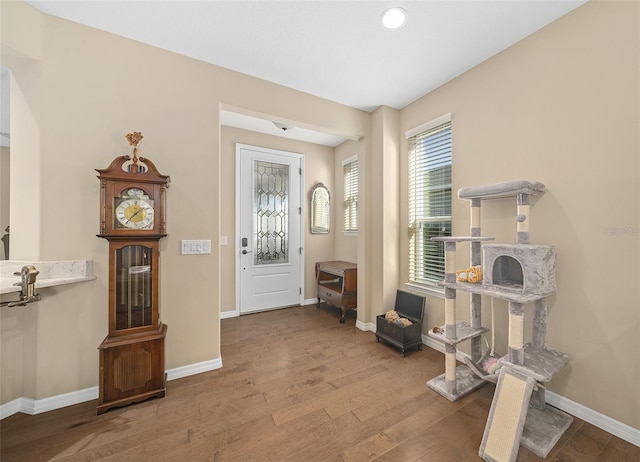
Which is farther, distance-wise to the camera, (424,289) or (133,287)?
(424,289)

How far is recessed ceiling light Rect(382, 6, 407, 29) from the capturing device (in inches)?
68.2

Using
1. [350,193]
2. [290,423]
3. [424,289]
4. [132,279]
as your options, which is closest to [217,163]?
[132,279]

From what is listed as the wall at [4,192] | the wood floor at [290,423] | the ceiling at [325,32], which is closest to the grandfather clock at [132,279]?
the wood floor at [290,423]

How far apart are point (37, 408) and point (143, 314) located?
2.90ft

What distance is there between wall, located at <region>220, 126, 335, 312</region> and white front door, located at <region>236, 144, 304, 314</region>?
9cm

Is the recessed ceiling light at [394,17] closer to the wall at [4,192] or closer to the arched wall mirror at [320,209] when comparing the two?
the arched wall mirror at [320,209]

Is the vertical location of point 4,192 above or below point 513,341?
above

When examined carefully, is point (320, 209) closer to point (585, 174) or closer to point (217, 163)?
point (217, 163)

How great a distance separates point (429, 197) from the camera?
287 cm

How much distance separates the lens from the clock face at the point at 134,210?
1.84 metres

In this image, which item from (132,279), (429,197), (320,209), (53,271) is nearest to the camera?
(53,271)

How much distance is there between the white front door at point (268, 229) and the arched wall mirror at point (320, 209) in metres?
0.25

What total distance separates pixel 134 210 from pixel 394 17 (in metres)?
2.37

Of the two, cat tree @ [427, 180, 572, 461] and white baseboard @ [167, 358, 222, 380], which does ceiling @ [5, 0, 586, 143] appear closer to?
cat tree @ [427, 180, 572, 461]
